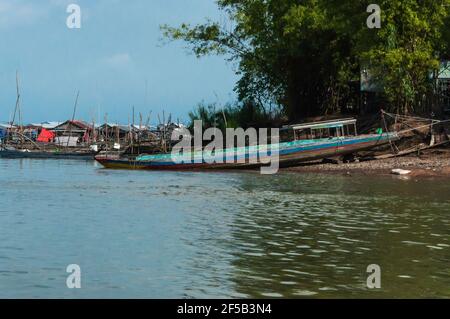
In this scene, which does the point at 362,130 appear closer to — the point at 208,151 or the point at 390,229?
the point at 208,151

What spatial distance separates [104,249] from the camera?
14352mm

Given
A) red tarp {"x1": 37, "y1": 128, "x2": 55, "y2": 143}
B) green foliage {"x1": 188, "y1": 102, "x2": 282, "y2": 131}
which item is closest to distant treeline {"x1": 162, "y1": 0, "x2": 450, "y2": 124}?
green foliage {"x1": 188, "y1": 102, "x2": 282, "y2": 131}

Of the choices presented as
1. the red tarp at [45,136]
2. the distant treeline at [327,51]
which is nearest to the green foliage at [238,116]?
the distant treeline at [327,51]

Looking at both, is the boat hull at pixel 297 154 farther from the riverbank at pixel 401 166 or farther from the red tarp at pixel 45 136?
the red tarp at pixel 45 136

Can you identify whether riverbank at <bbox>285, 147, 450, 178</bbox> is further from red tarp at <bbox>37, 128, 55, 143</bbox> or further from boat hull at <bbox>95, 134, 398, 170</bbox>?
red tarp at <bbox>37, 128, 55, 143</bbox>

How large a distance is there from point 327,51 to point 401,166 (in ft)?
41.1

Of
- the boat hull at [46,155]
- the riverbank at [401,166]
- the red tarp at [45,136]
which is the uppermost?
the red tarp at [45,136]

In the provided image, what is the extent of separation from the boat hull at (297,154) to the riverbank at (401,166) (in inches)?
25.2

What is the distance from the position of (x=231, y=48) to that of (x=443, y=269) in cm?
4328

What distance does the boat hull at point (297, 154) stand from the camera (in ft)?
127

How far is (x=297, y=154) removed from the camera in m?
40.0

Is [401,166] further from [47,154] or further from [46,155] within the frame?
[47,154]

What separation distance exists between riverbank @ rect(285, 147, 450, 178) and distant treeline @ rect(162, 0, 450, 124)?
3.78 meters

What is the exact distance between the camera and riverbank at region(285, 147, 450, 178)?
113ft
